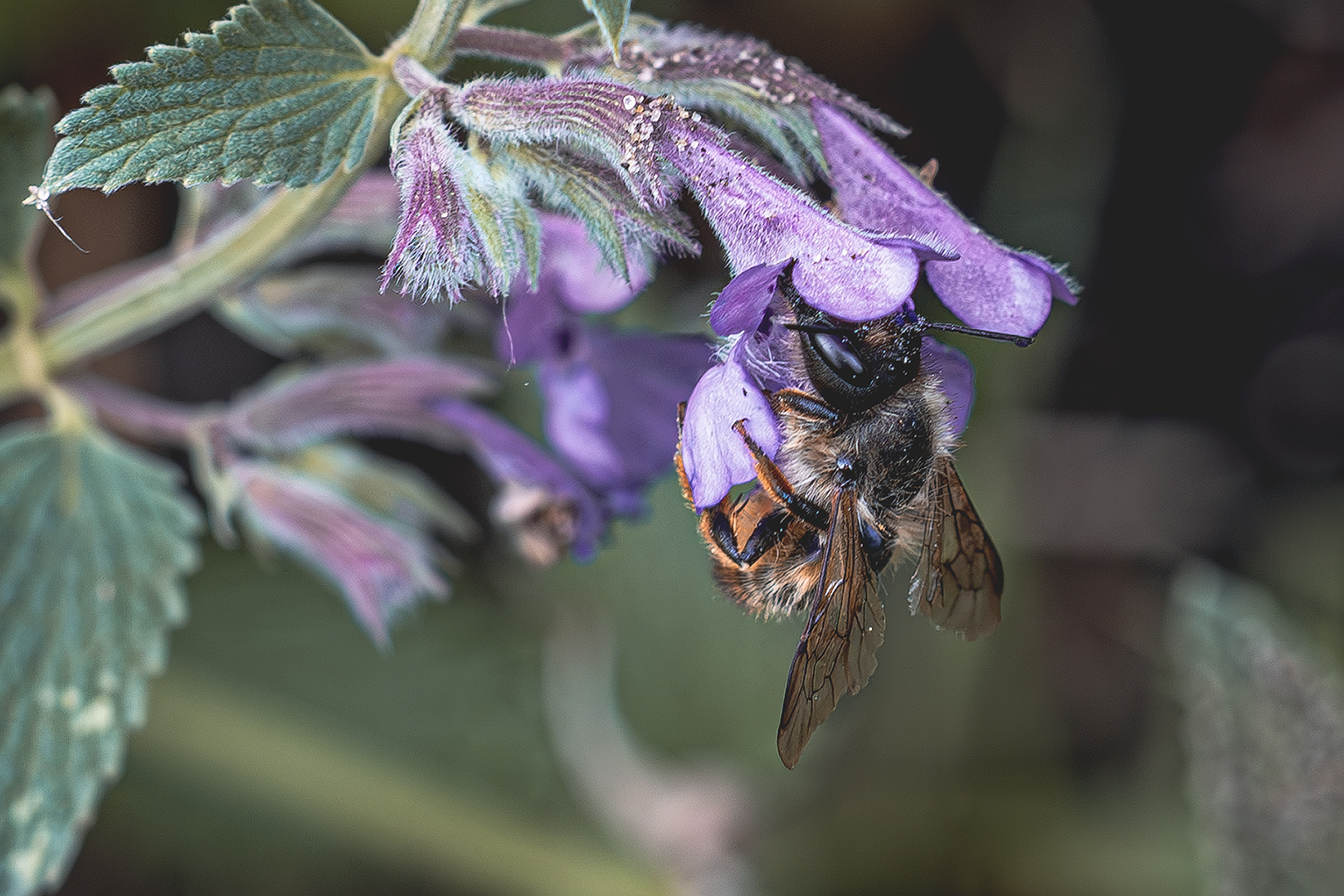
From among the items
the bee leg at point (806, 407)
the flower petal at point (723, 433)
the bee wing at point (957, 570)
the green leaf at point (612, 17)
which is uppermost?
the green leaf at point (612, 17)

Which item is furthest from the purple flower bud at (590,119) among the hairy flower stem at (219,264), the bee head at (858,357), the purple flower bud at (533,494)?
the purple flower bud at (533,494)

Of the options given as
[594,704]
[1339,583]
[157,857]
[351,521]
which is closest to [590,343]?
[351,521]

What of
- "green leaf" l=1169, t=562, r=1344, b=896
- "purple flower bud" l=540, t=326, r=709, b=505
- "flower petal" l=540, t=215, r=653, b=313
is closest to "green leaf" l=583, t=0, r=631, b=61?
"flower petal" l=540, t=215, r=653, b=313

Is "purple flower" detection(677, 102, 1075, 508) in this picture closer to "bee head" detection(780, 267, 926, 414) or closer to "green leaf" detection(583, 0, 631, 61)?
"bee head" detection(780, 267, 926, 414)

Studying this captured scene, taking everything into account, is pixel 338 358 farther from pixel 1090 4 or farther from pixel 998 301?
pixel 1090 4

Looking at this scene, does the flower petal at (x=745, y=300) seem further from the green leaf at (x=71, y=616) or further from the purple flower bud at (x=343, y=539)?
the green leaf at (x=71, y=616)

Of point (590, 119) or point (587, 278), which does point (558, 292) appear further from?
point (590, 119)
